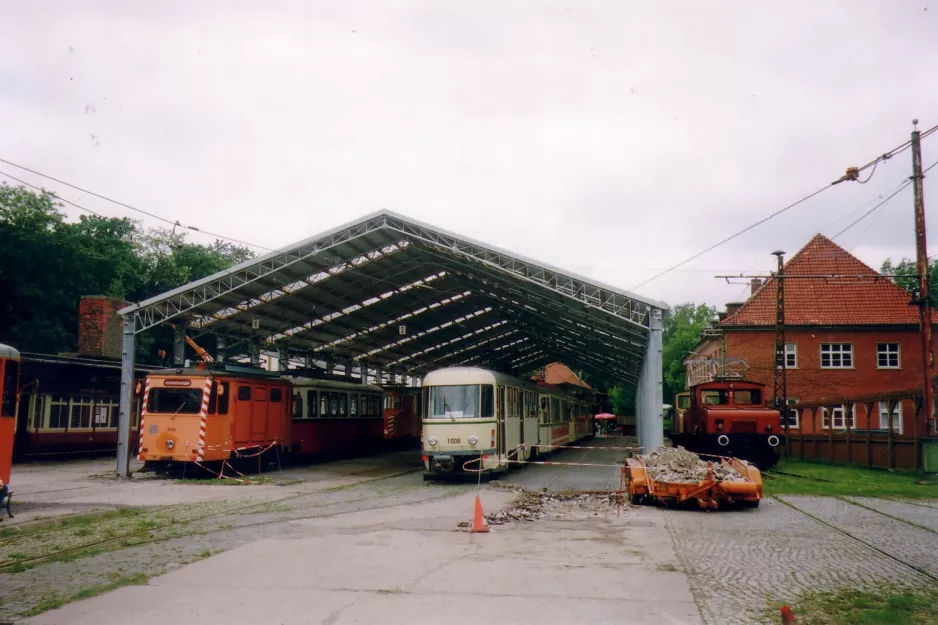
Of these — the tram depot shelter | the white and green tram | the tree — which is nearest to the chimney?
the tram depot shelter

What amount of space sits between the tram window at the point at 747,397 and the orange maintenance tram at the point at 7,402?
747 inches

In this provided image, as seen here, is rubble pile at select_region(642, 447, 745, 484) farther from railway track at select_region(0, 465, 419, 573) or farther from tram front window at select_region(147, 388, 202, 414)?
tram front window at select_region(147, 388, 202, 414)

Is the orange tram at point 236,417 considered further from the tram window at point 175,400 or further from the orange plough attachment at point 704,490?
the orange plough attachment at point 704,490

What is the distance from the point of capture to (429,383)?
20.3m

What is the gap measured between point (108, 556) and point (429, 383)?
1179cm

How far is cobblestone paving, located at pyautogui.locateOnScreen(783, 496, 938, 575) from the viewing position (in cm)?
927

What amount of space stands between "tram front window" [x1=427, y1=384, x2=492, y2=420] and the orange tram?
18.0ft

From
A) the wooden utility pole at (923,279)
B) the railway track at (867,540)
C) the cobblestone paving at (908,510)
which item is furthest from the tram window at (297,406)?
the wooden utility pole at (923,279)

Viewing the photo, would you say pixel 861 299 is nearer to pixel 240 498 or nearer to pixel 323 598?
pixel 240 498

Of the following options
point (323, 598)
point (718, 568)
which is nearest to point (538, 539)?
point (718, 568)

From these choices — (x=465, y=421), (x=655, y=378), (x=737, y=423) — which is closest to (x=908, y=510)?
(x=655, y=378)

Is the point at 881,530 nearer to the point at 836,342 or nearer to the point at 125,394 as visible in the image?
the point at 125,394

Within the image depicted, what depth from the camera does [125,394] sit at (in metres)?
21.8

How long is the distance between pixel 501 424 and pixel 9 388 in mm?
12027
